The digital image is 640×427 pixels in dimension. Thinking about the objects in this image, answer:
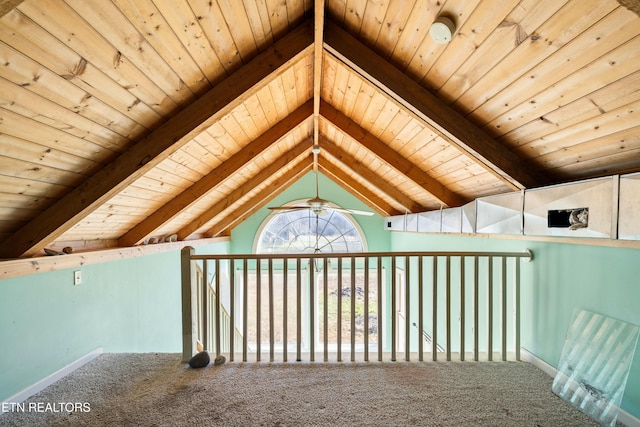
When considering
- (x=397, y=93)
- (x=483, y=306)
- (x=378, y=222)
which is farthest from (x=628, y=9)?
(x=378, y=222)

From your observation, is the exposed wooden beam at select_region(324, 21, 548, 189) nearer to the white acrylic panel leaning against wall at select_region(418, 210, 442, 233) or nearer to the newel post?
the white acrylic panel leaning against wall at select_region(418, 210, 442, 233)

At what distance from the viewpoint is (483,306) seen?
11.5 feet

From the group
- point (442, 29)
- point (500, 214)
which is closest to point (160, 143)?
point (442, 29)

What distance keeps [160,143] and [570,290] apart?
323 centimetres

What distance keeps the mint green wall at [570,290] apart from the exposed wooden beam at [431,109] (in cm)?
63

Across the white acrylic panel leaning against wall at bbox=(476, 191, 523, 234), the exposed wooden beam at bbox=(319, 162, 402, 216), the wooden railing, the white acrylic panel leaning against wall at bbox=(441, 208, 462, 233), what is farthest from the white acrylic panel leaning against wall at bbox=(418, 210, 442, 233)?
the exposed wooden beam at bbox=(319, 162, 402, 216)

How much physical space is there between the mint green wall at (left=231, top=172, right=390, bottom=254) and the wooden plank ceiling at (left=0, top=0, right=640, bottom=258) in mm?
4216

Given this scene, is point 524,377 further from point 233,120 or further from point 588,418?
point 233,120

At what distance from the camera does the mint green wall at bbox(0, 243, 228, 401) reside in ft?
7.28

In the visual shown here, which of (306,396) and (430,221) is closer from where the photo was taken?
(306,396)

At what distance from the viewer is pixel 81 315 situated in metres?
2.93

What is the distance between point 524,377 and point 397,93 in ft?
7.61

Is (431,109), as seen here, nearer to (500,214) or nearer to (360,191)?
(500,214)

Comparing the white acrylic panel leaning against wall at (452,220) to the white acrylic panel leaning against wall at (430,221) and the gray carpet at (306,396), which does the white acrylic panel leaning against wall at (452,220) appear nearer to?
the white acrylic panel leaning against wall at (430,221)
